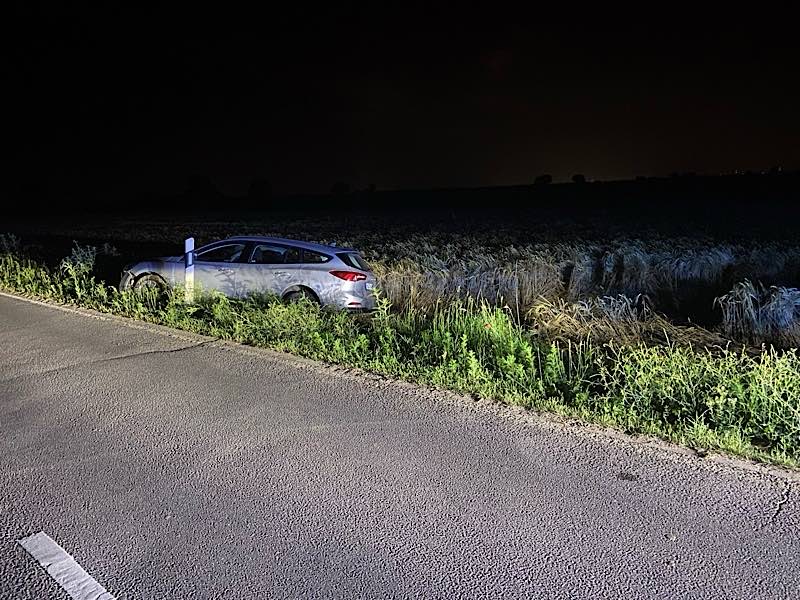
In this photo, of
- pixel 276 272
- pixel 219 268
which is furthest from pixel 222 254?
pixel 276 272

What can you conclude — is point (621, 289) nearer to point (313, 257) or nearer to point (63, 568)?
point (313, 257)

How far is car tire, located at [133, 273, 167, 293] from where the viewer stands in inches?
461

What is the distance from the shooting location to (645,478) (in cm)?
461

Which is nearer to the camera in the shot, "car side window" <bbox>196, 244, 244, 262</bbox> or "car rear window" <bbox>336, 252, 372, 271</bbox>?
"car rear window" <bbox>336, 252, 372, 271</bbox>

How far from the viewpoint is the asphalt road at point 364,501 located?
11.5ft

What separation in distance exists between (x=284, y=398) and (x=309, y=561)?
287cm

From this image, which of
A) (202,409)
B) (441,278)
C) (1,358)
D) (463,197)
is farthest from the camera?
(463,197)

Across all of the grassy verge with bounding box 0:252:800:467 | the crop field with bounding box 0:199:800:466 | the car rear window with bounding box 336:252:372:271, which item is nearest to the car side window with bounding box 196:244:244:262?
the crop field with bounding box 0:199:800:466

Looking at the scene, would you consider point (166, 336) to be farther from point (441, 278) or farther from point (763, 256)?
point (763, 256)

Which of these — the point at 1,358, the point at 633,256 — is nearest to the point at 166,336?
the point at 1,358

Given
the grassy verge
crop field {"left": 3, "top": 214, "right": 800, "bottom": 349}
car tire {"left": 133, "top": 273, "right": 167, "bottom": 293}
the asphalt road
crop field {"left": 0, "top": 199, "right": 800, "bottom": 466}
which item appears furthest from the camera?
car tire {"left": 133, "top": 273, "right": 167, "bottom": 293}

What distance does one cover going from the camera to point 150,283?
1183cm

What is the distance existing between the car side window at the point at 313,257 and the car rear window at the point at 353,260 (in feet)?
0.74

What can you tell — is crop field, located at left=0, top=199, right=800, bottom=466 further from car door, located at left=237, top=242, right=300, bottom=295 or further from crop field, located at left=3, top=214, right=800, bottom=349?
car door, located at left=237, top=242, right=300, bottom=295
